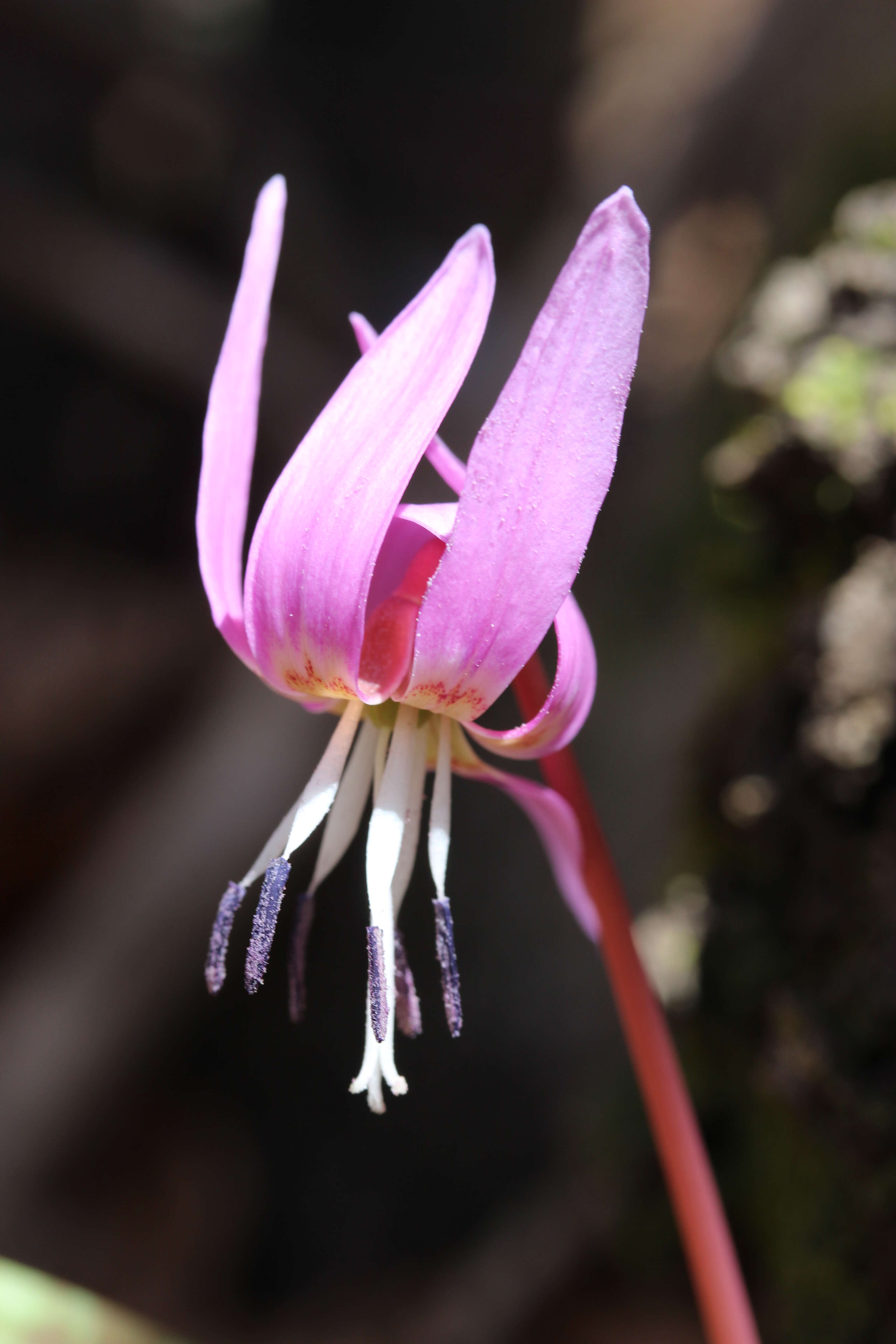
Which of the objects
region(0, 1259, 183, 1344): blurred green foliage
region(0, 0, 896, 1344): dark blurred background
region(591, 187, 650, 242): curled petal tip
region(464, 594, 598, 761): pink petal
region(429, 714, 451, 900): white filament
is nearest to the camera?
region(591, 187, 650, 242): curled petal tip

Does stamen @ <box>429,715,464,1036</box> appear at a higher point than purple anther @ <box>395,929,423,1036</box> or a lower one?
higher

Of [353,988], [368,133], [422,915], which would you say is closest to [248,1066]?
[353,988]

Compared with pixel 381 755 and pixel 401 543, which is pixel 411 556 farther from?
pixel 381 755

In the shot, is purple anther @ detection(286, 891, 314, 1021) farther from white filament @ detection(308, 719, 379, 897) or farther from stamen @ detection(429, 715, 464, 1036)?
stamen @ detection(429, 715, 464, 1036)

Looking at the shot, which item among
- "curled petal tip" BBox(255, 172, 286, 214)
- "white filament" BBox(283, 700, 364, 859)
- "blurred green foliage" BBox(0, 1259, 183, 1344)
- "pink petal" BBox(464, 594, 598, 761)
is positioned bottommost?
"blurred green foliage" BBox(0, 1259, 183, 1344)

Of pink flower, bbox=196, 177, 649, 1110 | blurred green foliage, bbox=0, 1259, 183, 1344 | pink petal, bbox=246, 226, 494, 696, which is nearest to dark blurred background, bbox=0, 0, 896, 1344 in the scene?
blurred green foliage, bbox=0, 1259, 183, 1344

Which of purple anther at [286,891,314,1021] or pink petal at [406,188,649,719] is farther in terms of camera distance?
purple anther at [286,891,314,1021]
